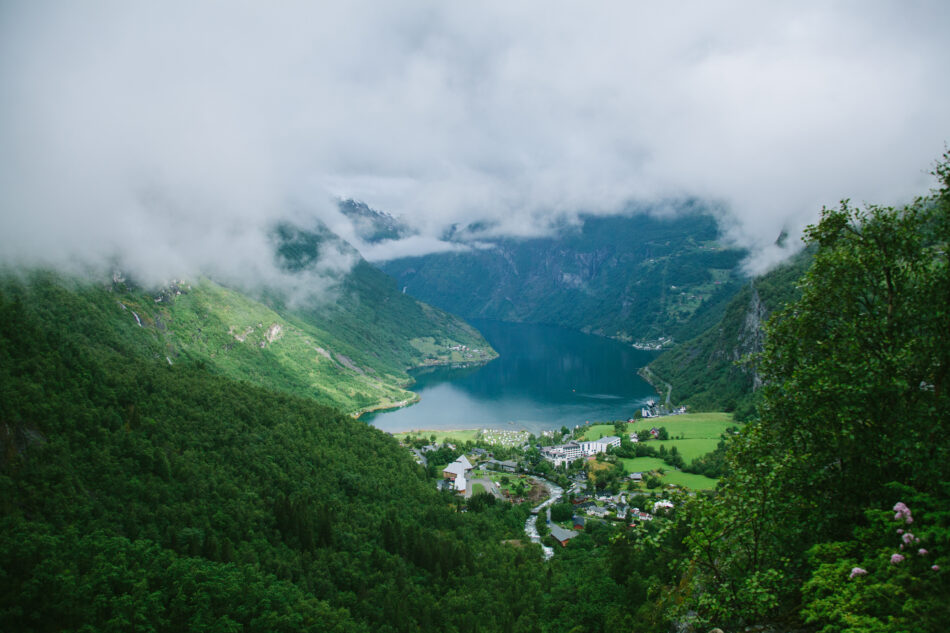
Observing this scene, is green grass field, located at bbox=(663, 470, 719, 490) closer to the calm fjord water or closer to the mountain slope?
the mountain slope

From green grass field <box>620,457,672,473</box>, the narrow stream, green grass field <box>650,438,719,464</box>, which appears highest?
green grass field <box>650,438,719,464</box>

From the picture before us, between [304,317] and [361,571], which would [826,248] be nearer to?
[361,571]

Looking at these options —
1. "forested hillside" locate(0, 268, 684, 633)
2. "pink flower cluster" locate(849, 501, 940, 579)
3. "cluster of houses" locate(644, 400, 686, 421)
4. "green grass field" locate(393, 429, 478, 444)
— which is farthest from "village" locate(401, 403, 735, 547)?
"pink flower cluster" locate(849, 501, 940, 579)

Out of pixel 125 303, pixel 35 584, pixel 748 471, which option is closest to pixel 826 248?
pixel 748 471

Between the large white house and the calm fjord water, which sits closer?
the large white house

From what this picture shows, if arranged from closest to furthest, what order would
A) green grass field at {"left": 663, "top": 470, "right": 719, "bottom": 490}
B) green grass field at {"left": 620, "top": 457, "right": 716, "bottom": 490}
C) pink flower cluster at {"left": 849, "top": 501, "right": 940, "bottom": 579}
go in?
pink flower cluster at {"left": 849, "top": 501, "right": 940, "bottom": 579} < green grass field at {"left": 663, "top": 470, "right": 719, "bottom": 490} < green grass field at {"left": 620, "top": 457, "right": 716, "bottom": 490}

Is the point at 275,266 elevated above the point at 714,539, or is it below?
above

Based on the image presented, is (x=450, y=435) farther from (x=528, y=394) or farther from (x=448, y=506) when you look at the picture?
(x=528, y=394)
